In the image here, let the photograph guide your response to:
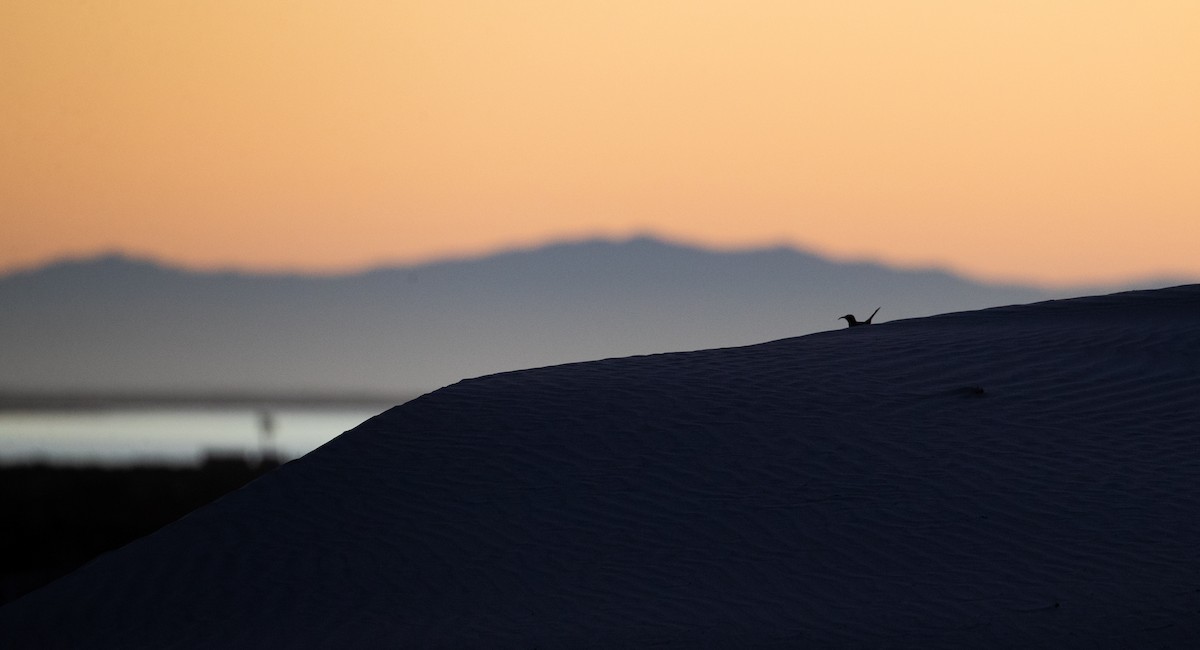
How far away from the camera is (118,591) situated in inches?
468

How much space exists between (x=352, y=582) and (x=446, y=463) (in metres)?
2.69

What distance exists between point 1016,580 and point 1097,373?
20.6 ft

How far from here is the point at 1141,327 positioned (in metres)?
17.4

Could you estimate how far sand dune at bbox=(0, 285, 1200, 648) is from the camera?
31.3 ft

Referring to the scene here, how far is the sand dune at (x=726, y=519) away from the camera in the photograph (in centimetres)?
954

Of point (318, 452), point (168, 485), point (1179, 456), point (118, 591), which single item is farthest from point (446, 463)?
point (168, 485)

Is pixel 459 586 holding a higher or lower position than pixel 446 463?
lower

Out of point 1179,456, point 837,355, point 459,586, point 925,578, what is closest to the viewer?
point 925,578

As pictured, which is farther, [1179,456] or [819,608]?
[1179,456]

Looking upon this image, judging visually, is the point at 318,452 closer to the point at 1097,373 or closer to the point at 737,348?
the point at 737,348

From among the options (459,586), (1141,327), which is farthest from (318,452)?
(1141,327)

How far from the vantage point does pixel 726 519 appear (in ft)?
39.2

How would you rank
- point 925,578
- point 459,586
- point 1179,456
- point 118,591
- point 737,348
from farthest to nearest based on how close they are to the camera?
point 737,348
point 1179,456
point 118,591
point 459,586
point 925,578

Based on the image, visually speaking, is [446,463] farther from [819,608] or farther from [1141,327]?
[1141,327]
